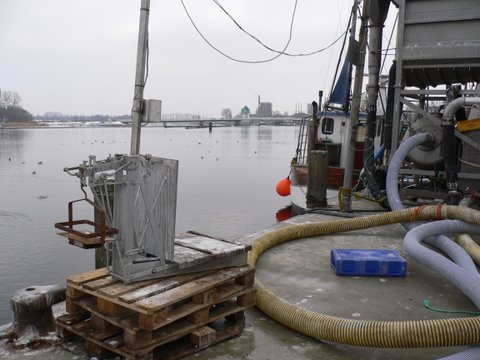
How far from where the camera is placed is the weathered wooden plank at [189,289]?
329cm

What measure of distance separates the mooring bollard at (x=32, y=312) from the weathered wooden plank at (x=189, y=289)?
120 centimetres

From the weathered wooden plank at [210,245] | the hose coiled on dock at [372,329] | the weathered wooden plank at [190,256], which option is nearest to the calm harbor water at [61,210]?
the weathered wooden plank at [210,245]

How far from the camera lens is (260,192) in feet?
Answer: 80.3

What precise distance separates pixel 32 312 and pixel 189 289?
144 centimetres

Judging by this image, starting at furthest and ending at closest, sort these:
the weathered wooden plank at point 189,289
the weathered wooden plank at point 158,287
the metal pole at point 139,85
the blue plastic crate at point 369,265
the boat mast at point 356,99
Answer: the boat mast at point 356,99 < the blue plastic crate at point 369,265 < the metal pole at point 139,85 < the weathered wooden plank at point 158,287 < the weathered wooden plank at point 189,289

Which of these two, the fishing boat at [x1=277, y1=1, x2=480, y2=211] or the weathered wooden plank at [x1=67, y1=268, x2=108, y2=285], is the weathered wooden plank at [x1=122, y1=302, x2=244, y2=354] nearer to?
the weathered wooden plank at [x1=67, y1=268, x2=108, y2=285]

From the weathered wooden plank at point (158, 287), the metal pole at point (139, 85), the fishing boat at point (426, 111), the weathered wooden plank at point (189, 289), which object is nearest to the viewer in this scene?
the weathered wooden plank at point (189, 289)

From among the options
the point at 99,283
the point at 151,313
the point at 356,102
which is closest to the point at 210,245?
the point at 99,283

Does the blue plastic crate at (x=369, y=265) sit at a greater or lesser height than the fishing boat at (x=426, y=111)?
lesser

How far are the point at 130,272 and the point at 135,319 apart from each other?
42cm

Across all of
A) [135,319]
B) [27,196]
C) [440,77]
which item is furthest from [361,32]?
[27,196]

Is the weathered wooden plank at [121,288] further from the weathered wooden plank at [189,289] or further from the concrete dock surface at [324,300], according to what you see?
the concrete dock surface at [324,300]

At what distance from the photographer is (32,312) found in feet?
12.8

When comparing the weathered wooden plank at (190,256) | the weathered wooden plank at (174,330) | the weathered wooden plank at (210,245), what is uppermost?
the weathered wooden plank at (210,245)
